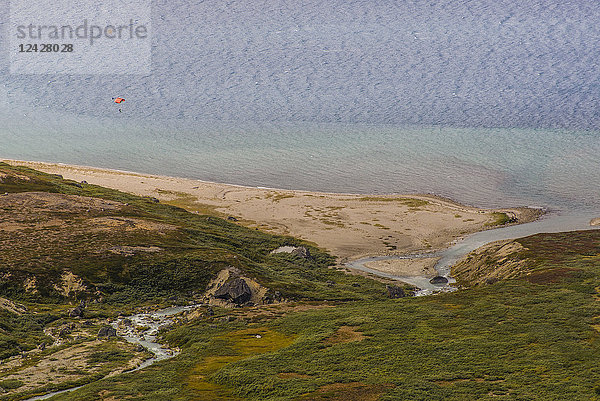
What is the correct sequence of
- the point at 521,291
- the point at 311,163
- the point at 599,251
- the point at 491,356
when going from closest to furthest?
the point at 491,356, the point at 521,291, the point at 599,251, the point at 311,163

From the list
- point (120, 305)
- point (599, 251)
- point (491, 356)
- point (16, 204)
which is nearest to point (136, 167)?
point (16, 204)

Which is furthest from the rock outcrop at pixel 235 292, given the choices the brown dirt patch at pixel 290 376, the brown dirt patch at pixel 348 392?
the brown dirt patch at pixel 348 392

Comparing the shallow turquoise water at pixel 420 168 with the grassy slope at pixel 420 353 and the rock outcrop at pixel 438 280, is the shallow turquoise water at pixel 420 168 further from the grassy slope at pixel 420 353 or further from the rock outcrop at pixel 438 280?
the grassy slope at pixel 420 353

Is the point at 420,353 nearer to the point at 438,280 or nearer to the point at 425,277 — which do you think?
the point at 438,280

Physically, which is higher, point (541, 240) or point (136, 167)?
point (136, 167)

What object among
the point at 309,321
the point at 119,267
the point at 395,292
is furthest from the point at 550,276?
the point at 119,267

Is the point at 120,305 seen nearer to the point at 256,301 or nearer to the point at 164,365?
the point at 256,301
